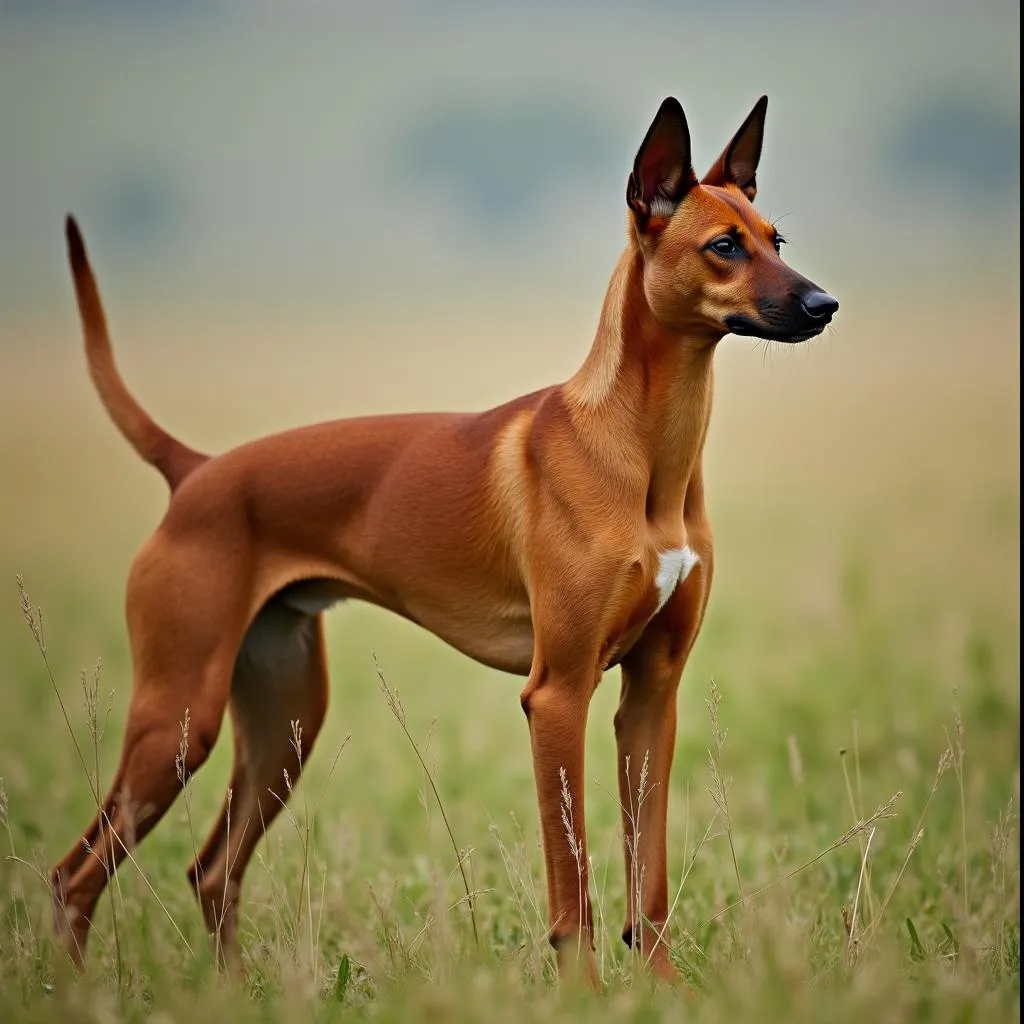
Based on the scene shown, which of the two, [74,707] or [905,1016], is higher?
[905,1016]

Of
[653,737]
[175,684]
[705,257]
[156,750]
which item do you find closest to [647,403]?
[705,257]

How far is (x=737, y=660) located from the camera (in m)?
10.1

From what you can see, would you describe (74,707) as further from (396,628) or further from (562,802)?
(562,802)

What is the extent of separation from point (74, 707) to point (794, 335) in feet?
22.9

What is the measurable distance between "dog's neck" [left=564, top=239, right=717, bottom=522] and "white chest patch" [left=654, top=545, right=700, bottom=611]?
0.12 metres

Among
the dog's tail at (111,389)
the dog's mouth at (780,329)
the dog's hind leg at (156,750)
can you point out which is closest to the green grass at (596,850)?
the dog's hind leg at (156,750)

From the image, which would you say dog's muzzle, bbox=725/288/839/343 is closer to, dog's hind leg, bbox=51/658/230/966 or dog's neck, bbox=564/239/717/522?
dog's neck, bbox=564/239/717/522

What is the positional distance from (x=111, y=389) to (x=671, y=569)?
2404 mm

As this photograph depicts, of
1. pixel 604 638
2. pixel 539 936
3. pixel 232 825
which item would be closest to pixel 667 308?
pixel 604 638

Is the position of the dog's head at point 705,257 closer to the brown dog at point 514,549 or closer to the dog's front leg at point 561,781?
the brown dog at point 514,549

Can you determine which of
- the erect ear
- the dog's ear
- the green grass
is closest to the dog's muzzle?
the dog's ear

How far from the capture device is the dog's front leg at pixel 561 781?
14.5 feet

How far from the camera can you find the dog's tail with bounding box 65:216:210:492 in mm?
5543

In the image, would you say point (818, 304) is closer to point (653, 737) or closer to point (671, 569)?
point (671, 569)
